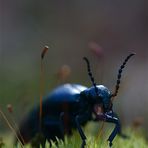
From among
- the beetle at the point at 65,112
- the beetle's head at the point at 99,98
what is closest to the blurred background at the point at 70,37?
the beetle at the point at 65,112

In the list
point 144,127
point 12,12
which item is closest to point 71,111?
point 144,127

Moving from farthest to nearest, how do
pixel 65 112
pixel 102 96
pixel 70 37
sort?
pixel 70 37 < pixel 65 112 < pixel 102 96

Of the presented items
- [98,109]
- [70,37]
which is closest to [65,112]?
[98,109]

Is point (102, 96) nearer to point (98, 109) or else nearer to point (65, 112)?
point (98, 109)

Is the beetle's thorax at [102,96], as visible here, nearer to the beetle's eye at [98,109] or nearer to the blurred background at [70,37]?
the beetle's eye at [98,109]

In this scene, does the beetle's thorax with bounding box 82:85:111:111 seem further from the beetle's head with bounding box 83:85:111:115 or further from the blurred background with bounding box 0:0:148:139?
the blurred background with bounding box 0:0:148:139

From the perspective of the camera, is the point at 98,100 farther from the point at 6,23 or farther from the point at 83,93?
the point at 6,23

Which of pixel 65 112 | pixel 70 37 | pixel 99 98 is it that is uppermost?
pixel 99 98

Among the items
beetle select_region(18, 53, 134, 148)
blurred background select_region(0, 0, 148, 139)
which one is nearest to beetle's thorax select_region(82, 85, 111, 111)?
beetle select_region(18, 53, 134, 148)
